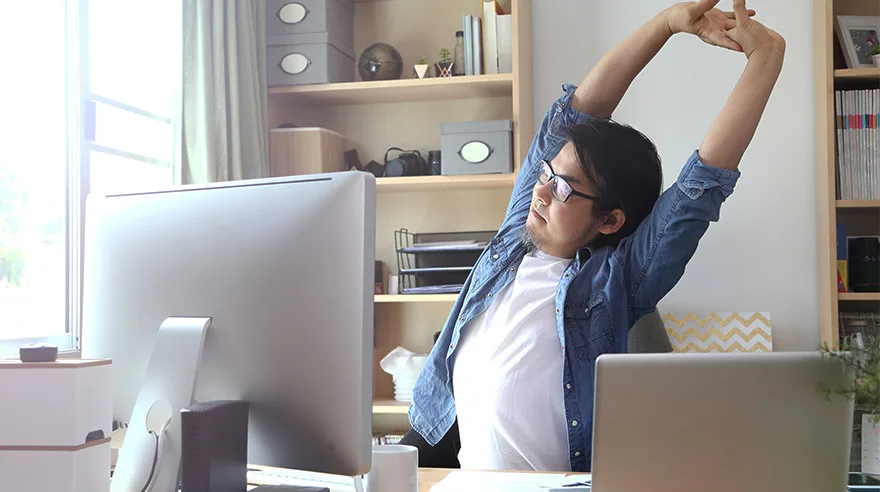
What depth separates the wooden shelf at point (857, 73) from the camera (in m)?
2.81

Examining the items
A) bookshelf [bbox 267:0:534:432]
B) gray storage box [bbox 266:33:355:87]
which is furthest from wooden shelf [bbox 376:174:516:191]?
gray storage box [bbox 266:33:355:87]

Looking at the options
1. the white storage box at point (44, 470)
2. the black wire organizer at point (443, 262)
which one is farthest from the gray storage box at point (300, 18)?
the white storage box at point (44, 470)

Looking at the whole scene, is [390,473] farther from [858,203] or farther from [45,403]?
[858,203]

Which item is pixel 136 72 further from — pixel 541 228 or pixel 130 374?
pixel 130 374

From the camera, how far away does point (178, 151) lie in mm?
2631

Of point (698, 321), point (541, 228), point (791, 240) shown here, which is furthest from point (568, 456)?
point (791, 240)

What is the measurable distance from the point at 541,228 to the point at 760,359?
103cm

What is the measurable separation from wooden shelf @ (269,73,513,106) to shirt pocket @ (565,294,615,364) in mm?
1363

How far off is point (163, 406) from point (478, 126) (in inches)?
77.7

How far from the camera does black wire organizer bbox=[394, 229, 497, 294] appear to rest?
2955mm

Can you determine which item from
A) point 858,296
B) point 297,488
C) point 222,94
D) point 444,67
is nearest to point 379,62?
point 444,67

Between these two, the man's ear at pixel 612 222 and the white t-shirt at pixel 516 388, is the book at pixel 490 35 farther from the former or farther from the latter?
the white t-shirt at pixel 516 388

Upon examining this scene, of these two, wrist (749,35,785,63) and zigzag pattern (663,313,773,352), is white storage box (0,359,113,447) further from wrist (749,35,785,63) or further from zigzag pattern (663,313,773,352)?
zigzag pattern (663,313,773,352)

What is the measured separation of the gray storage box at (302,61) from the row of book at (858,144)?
5.83 ft
